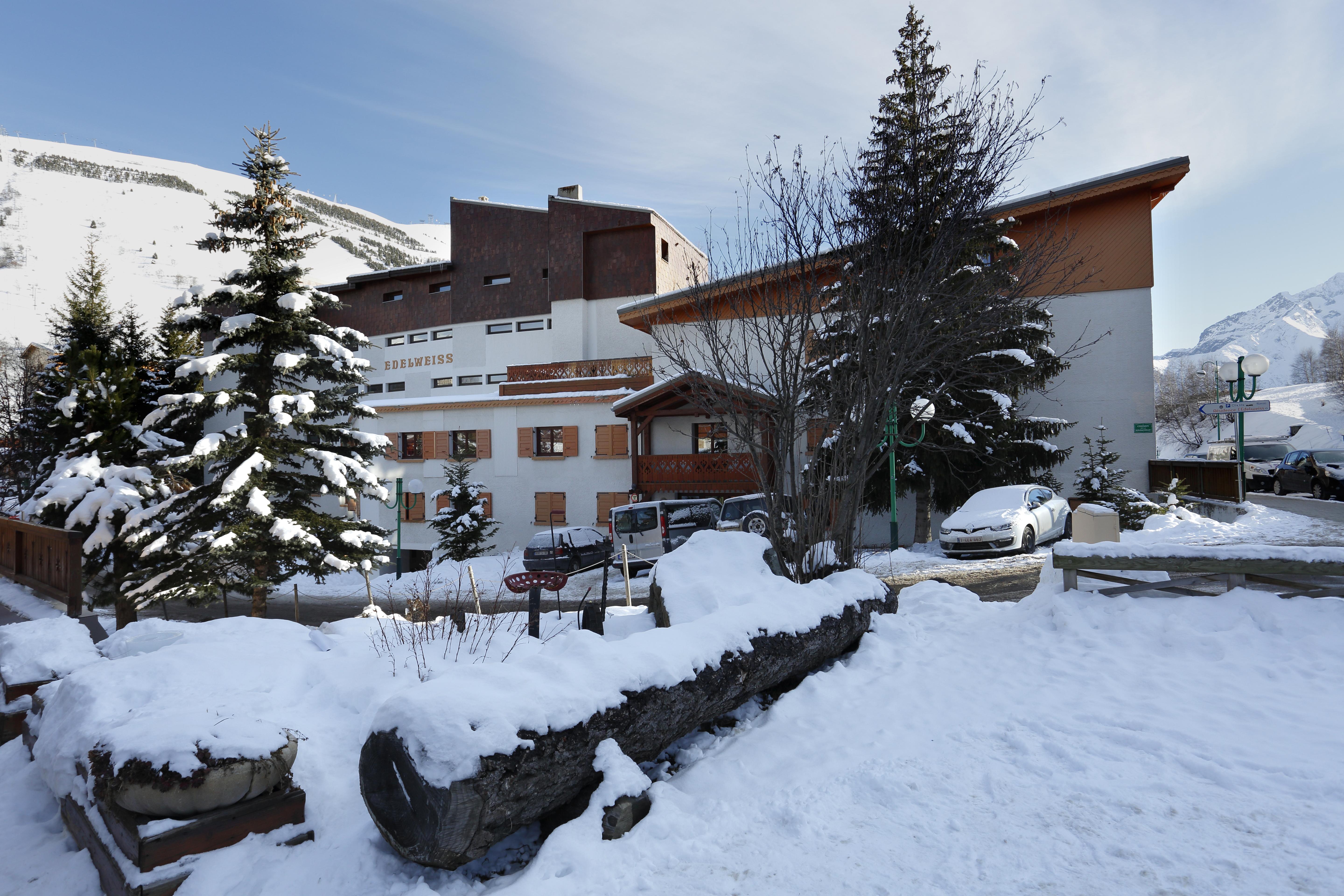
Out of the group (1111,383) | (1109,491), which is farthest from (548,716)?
(1111,383)

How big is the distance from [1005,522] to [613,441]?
1352 centimetres

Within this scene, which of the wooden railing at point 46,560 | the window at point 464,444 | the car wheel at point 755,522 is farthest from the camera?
the window at point 464,444

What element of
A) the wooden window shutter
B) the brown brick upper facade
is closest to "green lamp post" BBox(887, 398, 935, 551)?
the wooden window shutter

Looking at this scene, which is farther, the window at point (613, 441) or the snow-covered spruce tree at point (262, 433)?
the window at point (613, 441)

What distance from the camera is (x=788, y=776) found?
409 cm

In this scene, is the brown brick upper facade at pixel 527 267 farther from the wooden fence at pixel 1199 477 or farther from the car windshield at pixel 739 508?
the wooden fence at pixel 1199 477

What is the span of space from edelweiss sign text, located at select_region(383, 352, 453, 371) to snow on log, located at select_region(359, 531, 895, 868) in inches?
1174

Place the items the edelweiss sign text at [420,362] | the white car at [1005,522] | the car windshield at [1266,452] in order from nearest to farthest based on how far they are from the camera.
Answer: the white car at [1005,522] → the car windshield at [1266,452] → the edelweiss sign text at [420,362]

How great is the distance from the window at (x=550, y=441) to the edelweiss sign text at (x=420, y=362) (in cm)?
1002

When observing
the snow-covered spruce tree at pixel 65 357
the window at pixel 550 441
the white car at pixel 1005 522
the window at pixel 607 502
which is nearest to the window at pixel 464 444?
the window at pixel 550 441

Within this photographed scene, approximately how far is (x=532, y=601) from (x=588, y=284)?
26127mm

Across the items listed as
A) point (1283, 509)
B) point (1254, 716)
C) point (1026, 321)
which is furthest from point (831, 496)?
point (1283, 509)

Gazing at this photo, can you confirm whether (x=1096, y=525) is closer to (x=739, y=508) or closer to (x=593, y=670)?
(x=593, y=670)

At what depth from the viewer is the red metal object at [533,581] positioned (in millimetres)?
6723
